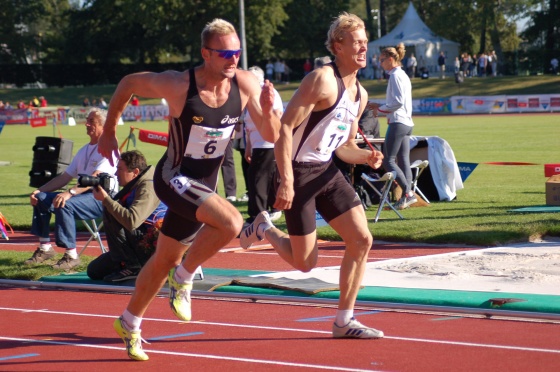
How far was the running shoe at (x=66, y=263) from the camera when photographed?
994 centimetres

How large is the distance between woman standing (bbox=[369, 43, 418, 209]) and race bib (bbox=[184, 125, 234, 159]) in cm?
703

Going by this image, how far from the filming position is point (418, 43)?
64062mm

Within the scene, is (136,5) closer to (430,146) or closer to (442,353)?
(430,146)

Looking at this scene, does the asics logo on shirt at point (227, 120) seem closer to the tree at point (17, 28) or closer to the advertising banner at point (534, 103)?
the advertising banner at point (534, 103)

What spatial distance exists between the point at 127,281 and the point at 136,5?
6532 cm

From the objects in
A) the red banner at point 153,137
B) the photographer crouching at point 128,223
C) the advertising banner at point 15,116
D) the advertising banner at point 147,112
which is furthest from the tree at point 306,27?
the photographer crouching at point 128,223

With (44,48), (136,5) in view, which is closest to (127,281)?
(136,5)

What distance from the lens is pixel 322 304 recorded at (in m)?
7.82

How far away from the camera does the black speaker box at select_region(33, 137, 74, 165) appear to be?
51.3 ft

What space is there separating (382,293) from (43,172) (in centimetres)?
881

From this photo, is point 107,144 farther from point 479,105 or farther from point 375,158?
point 479,105

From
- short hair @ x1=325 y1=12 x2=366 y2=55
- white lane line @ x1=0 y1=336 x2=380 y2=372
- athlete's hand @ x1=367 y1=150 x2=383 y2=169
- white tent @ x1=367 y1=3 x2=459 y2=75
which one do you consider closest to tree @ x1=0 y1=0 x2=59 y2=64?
white tent @ x1=367 y1=3 x2=459 y2=75

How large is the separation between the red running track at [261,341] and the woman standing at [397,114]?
18.5 feet

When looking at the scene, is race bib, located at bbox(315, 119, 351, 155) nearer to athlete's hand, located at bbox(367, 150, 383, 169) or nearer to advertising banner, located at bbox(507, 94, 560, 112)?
athlete's hand, located at bbox(367, 150, 383, 169)
